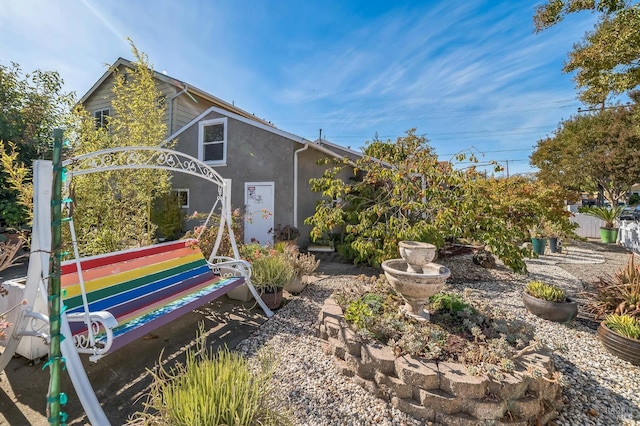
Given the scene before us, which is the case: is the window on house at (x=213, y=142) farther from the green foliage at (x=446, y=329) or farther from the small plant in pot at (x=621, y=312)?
the small plant in pot at (x=621, y=312)

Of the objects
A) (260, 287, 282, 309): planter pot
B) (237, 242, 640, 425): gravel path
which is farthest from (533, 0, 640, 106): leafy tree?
(260, 287, 282, 309): planter pot

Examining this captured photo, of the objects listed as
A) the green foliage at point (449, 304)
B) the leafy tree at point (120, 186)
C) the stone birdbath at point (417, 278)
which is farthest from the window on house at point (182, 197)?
the green foliage at point (449, 304)

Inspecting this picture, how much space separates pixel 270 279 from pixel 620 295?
5.17 meters

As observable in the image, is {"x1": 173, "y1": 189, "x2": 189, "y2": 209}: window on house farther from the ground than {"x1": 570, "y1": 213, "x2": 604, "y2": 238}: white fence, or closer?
farther from the ground

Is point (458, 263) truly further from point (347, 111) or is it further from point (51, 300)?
point (347, 111)

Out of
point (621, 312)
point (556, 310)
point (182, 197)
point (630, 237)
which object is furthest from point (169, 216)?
point (630, 237)

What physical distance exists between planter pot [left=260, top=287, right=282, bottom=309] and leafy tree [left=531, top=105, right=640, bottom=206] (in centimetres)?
1965

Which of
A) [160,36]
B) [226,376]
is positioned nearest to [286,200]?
[160,36]

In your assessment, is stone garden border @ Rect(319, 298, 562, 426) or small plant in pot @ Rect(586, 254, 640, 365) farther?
small plant in pot @ Rect(586, 254, 640, 365)

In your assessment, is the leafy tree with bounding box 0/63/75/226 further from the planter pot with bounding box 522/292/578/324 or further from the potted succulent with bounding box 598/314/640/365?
the potted succulent with bounding box 598/314/640/365

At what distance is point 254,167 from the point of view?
9.20 metres

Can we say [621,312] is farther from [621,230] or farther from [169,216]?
[621,230]

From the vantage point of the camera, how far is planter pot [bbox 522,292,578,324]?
159 inches

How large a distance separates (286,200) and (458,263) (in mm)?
5564
